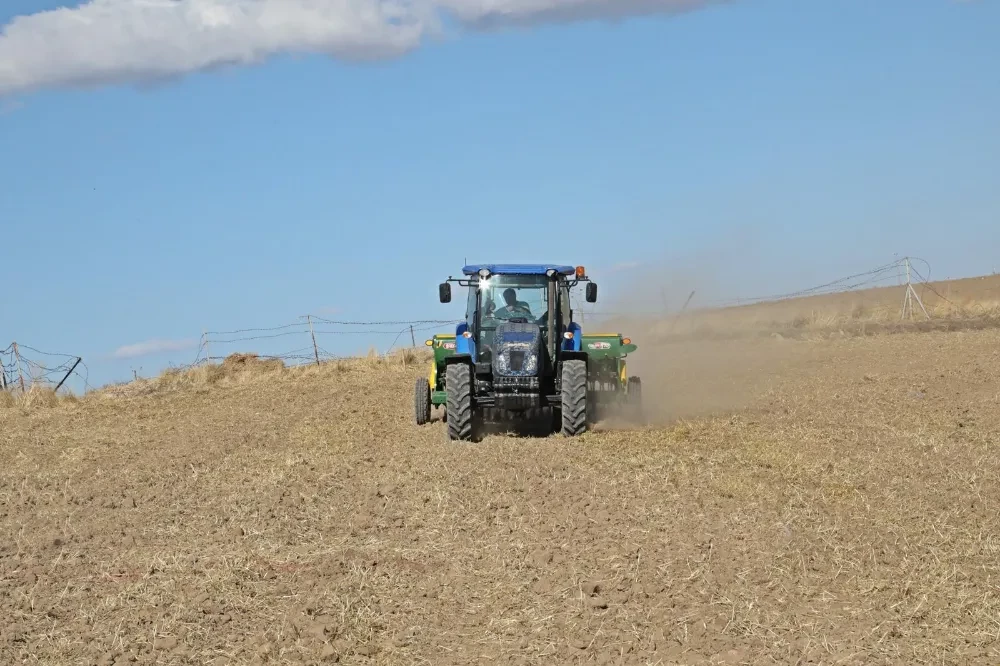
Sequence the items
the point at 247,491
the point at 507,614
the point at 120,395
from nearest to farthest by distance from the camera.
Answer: the point at 507,614, the point at 247,491, the point at 120,395

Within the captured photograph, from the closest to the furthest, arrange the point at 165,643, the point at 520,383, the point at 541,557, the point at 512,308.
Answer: the point at 165,643 → the point at 541,557 → the point at 520,383 → the point at 512,308

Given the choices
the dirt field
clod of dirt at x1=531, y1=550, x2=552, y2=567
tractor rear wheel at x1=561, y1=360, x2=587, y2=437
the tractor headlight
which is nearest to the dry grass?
the dirt field

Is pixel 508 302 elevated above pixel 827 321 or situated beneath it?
elevated above

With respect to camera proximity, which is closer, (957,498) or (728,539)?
(728,539)

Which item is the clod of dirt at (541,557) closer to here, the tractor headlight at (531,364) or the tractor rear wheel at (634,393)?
the tractor headlight at (531,364)

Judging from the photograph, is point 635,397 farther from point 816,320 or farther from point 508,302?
point 816,320

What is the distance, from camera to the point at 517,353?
15.4 meters

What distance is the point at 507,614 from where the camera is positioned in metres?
7.77

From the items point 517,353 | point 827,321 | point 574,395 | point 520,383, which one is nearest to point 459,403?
point 520,383

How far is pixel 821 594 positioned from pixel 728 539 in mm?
1348

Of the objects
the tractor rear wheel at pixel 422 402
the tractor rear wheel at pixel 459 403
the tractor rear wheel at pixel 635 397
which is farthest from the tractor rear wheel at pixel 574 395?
the tractor rear wheel at pixel 422 402

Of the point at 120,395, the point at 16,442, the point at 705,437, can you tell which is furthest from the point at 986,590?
the point at 120,395

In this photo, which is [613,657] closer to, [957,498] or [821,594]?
[821,594]

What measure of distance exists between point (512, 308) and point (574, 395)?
177 centimetres
